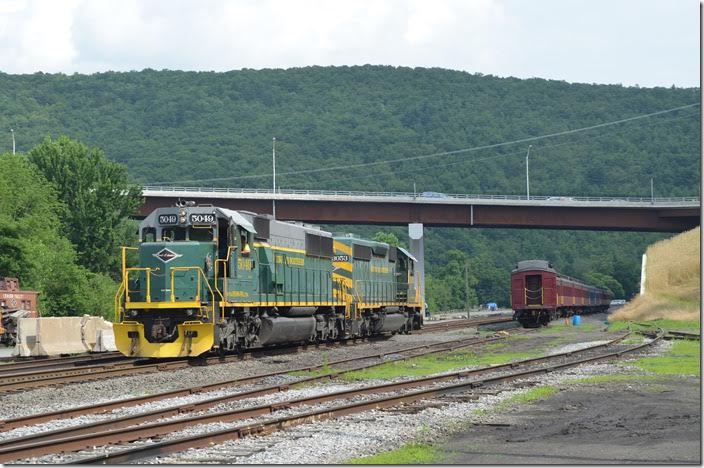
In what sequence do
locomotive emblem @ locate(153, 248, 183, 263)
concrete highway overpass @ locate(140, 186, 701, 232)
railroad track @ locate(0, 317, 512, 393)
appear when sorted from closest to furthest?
railroad track @ locate(0, 317, 512, 393) → locomotive emblem @ locate(153, 248, 183, 263) → concrete highway overpass @ locate(140, 186, 701, 232)

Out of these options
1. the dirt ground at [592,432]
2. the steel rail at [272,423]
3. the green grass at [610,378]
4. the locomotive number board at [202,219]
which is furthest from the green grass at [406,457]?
the locomotive number board at [202,219]

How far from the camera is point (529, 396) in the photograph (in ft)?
56.0

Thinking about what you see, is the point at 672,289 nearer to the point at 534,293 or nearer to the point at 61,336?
the point at 534,293

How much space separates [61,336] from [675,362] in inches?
720

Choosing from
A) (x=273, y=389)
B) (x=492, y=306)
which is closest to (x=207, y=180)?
(x=492, y=306)

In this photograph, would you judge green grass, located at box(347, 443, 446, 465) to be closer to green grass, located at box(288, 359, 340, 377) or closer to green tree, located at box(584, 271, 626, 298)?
green grass, located at box(288, 359, 340, 377)

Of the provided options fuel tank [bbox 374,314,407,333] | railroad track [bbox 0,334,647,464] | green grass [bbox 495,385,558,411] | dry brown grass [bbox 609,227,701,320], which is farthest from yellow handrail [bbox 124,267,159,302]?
dry brown grass [bbox 609,227,701,320]

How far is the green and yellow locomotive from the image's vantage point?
24.0 metres

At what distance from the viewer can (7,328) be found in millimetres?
38438

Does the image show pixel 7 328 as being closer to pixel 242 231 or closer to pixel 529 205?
pixel 242 231

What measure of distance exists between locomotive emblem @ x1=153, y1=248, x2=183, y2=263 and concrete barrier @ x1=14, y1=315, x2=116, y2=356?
7413 mm

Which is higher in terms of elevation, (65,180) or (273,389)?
(65,180)

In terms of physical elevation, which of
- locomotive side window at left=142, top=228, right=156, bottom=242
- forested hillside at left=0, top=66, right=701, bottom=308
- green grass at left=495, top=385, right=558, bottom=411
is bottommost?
green grass at left=495, top=385, right=558, bottom=411

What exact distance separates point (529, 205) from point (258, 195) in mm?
23205
